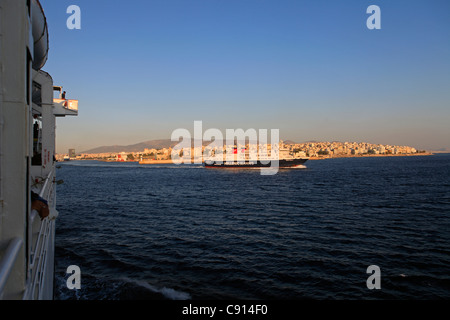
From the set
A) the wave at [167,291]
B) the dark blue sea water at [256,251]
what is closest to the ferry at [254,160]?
the dark blue sea water at [256,251]

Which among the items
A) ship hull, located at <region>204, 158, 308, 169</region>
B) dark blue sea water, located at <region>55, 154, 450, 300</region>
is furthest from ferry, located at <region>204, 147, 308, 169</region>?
dark blue sea water, located at <region>55, 154, 450, 300</region>

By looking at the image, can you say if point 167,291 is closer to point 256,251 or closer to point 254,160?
point 256,251

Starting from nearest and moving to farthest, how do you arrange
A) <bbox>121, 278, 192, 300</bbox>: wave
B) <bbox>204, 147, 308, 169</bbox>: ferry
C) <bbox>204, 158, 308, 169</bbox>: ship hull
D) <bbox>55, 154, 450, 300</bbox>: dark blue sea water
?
<bbox>121, 278, 192, 300</bbox>: wave < <bbox>55, 154, 450, 300</bbox>: dark blue sea water < <bbox>204, 158, 308, 169</bbox>: ship hull < <bbox>204, 147, 308, 169</bbox>: ferry

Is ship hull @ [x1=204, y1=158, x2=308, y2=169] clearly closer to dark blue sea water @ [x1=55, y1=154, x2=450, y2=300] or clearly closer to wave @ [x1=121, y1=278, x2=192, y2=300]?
dark blue sea water @ [x1=55, y1=154, x2=450, y2=300]

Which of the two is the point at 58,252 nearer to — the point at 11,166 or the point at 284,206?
the point at 11,166

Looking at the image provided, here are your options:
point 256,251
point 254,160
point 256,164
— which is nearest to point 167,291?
point 256,251

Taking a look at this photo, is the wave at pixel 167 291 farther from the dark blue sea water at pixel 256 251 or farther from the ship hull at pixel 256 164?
the ship hull at pixel 256 164

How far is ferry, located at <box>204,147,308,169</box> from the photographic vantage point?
3167 inches

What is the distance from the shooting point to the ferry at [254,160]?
8044cm

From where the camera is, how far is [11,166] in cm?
272

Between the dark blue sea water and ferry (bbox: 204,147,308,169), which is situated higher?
ferry (bbox: 204,147,308,169)

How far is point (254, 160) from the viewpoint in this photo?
86.8 meters

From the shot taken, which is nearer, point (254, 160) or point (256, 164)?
point (256, 164)
